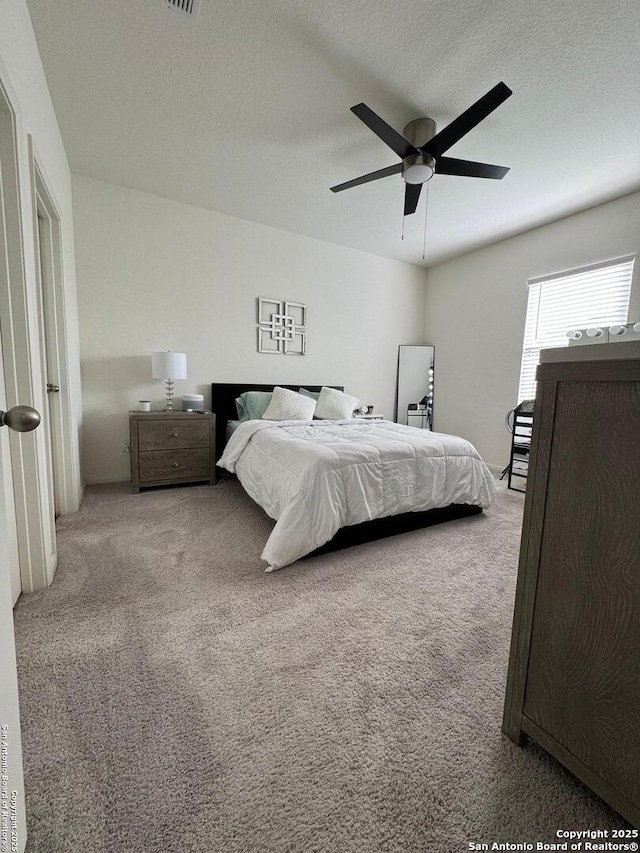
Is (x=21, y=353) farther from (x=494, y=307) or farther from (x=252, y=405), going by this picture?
(x=494, y=307)

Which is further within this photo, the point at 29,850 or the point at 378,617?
the point at 378,617

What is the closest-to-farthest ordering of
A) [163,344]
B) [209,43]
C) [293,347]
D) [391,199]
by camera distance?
[209,43] → [391,199] → [163,344] → [293,347]

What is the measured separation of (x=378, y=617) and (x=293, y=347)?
3296 mm

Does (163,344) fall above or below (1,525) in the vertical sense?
above

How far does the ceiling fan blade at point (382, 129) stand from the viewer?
1.87 metres

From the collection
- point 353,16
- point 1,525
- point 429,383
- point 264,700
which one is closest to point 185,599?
point 264,700

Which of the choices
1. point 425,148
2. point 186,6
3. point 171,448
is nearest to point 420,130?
point 425,148

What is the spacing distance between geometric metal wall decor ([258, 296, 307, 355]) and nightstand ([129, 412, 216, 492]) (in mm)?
1245

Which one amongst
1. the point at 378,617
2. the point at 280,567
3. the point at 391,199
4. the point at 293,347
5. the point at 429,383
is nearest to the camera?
the point at 378,617

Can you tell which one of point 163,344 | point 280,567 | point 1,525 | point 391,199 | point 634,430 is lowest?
point 280,567

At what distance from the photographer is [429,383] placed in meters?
5.19

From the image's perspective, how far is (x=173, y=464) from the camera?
10.6 feet

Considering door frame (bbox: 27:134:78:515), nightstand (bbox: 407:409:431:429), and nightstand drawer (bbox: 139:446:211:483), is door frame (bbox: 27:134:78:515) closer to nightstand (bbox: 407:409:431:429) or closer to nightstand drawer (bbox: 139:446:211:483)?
nightstand drawer (bbox: 139:446:211:483)

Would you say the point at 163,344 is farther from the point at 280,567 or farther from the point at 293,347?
the point at 280,567
